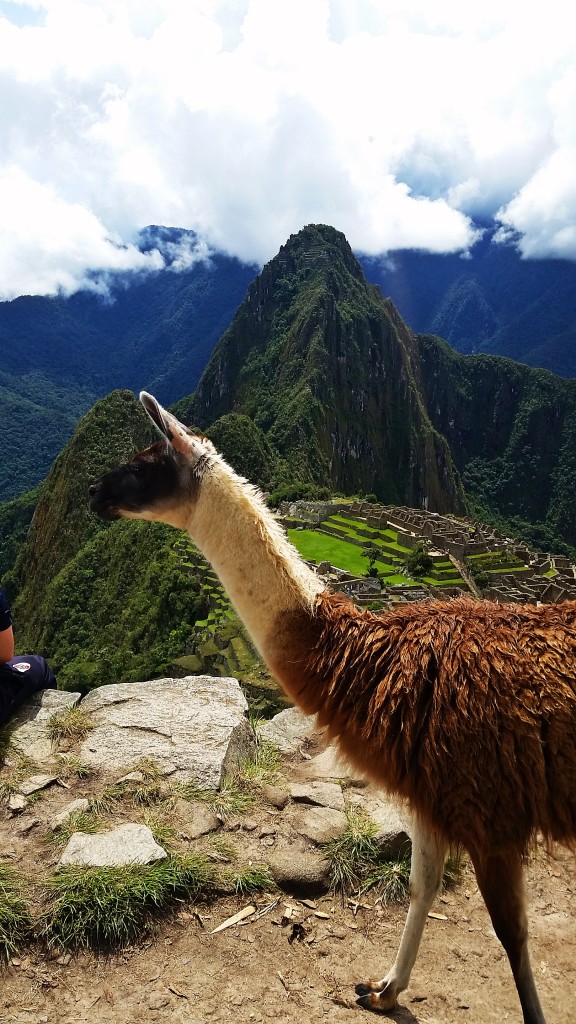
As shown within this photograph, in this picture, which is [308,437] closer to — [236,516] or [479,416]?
[236,516]

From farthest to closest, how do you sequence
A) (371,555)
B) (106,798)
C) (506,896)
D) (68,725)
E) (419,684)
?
(371,555) → (68,725) → (106,798) → (419,684) → (506,896)

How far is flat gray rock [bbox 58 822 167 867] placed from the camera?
2.64 m

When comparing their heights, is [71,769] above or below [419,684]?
below

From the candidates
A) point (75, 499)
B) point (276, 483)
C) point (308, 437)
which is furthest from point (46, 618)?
point (308, 437)

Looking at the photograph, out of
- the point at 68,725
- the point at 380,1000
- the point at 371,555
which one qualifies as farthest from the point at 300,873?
the point at 371,555

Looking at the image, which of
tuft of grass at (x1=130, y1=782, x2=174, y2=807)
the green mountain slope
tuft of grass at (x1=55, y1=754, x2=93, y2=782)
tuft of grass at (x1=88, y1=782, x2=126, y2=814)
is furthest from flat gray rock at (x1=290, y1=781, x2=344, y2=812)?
the green mountain slope

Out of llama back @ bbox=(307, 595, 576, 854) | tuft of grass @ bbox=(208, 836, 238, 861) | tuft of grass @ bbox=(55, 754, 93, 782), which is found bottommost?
tuft of grass @ bbox=(208, 836, 238, 861)

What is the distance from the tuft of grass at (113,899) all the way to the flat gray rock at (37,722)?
110 cm

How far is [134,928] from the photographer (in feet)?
7.97

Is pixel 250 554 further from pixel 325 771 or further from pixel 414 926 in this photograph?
pixel 325 771

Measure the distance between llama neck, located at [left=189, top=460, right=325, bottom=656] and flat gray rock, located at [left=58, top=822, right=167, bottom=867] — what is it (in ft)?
3.88

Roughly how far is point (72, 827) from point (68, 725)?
2.86 ft

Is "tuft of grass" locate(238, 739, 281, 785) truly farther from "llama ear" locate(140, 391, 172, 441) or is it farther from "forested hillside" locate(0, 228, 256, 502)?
"forested hillside" locate(0, 228, 256, 502)

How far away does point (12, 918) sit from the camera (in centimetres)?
235
